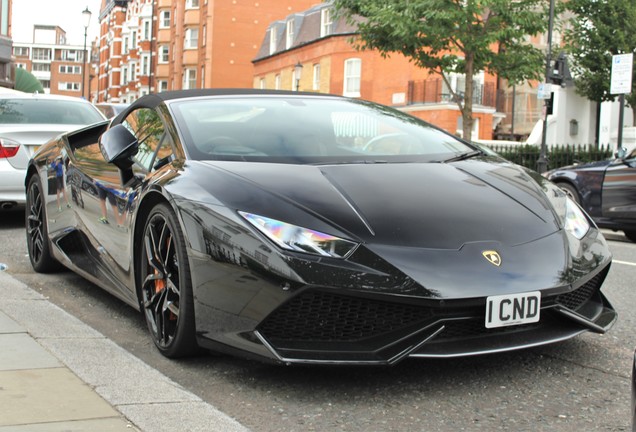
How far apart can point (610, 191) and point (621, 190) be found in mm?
206

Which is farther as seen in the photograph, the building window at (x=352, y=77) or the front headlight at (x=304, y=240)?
the building window at (x=352, y=77)

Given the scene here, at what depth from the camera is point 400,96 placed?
38.9 meters

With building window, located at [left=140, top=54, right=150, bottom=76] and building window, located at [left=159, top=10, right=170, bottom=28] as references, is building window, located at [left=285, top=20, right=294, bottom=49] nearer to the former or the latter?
building window, located at [left=159, top=10, right=170, bottom=28]

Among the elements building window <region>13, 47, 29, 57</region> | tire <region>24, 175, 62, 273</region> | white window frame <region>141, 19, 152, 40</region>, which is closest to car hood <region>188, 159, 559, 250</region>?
tire <region>24, 175, 62, 273</region>

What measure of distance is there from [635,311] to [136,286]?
2906 millimetres

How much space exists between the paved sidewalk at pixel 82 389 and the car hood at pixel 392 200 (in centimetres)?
78

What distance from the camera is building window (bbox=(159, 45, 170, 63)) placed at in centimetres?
6838

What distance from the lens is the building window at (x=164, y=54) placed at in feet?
224

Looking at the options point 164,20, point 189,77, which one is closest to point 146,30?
point 164,20

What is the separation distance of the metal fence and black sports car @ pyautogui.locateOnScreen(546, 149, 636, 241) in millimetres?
11284

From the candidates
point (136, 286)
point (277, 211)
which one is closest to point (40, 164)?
point (136, 286)

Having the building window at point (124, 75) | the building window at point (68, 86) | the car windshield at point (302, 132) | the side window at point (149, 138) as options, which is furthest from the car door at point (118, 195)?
the building window at point (68, 86)

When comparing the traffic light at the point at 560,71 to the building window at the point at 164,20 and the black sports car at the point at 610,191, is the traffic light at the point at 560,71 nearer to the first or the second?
the black sports car at the point at 610,191

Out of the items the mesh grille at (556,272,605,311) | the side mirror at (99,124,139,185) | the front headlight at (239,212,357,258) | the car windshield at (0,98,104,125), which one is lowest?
the mesh grille at (556,272,605,311)
